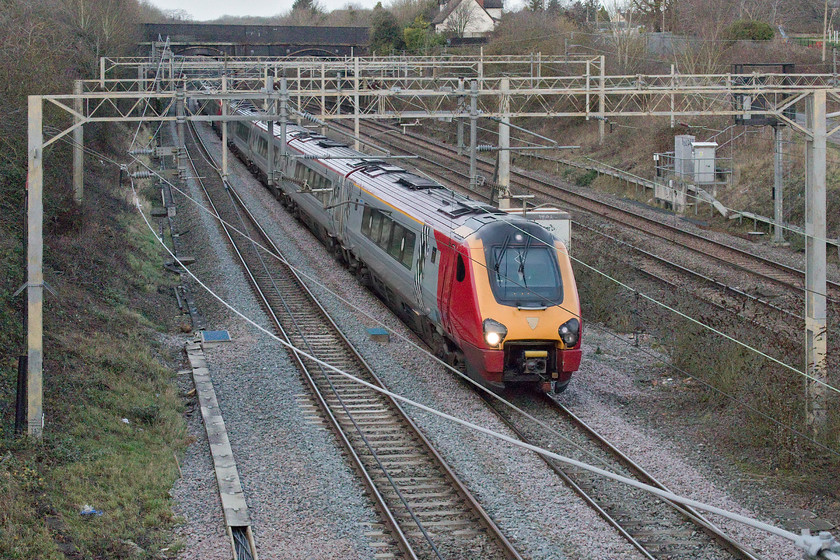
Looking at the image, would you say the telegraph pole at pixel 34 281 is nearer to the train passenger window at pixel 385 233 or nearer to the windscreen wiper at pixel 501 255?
the windscreen wiper at pixel 501 255

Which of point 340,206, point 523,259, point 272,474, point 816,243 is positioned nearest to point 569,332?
point 523,259

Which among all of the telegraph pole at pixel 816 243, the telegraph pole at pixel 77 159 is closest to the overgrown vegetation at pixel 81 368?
the telegraph pole at pixel 77 159

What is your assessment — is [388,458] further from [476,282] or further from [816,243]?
[816,243]

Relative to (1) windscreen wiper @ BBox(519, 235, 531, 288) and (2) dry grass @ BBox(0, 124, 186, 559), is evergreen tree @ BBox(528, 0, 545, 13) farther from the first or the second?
(1) windscreen wiper @ BBox(519, 235, 531, 288)

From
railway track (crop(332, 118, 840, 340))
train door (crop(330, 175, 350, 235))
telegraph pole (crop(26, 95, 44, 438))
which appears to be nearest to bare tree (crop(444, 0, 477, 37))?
railway track (crop(332, 118, 840, 340))

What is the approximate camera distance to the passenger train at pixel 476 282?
42.4ft

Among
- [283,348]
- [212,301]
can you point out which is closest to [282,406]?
[283,348]

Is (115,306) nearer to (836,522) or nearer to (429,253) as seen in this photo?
(429,253)

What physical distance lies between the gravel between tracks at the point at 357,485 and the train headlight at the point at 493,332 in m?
1.04

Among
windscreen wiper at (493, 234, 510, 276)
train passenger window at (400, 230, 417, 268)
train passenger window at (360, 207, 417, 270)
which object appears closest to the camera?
windscreen wiper at (493, 234, 510, 276)

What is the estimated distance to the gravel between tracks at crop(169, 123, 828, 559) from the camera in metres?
9.14

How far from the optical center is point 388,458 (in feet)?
37.3

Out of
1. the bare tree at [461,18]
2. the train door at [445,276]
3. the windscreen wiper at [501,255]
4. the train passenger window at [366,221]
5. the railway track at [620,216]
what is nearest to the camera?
the windscreen wiper at [501,255]

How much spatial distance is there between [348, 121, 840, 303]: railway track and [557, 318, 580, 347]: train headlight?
27.2 feet
